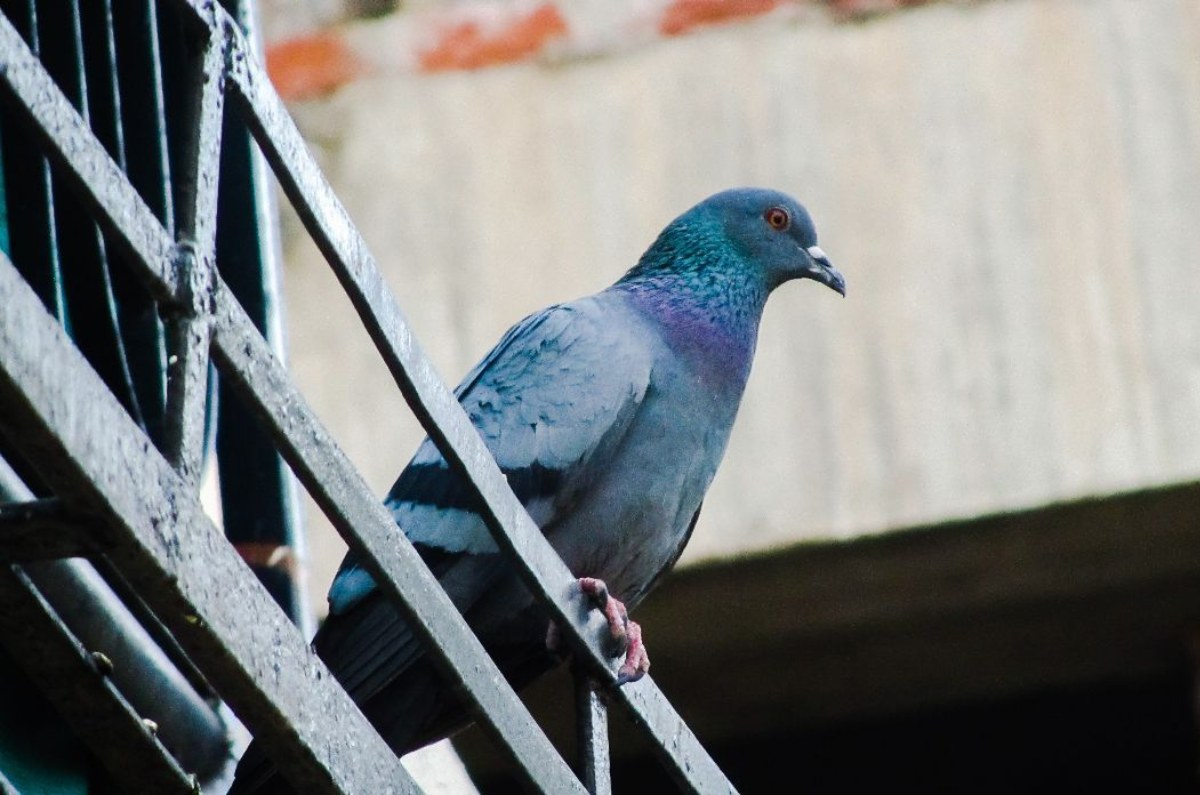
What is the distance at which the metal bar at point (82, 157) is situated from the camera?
245 cm

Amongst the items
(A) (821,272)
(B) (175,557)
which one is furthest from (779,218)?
(B) (175,557)

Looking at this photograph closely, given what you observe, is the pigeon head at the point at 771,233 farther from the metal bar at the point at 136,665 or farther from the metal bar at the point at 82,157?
the metal bar at the point at 82,157

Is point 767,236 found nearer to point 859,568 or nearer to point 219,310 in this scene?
point 859,568

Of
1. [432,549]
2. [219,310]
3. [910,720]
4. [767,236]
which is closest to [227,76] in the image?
[219,310]

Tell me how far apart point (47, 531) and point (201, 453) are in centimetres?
58

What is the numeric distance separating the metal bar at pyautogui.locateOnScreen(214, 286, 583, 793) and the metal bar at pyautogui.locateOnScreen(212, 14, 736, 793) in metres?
0.22

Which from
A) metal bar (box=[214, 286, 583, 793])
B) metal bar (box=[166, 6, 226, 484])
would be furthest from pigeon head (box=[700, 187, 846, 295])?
metal bar (box=[166, 6, 226, 484])

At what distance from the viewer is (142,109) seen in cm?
462

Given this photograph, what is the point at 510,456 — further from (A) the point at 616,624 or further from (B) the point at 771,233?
(B) the point at 771,233

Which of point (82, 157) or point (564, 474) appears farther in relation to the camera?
point (564, 474)

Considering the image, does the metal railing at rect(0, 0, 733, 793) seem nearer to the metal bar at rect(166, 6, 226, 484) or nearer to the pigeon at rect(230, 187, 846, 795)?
the metal bar at rect(166, 6, 226, 484)

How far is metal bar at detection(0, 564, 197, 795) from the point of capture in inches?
111

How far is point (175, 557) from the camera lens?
2395mm

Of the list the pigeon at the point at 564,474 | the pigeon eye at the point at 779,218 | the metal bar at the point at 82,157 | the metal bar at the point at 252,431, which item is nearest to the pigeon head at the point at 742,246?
the pigeon eye at the point at 779,218
